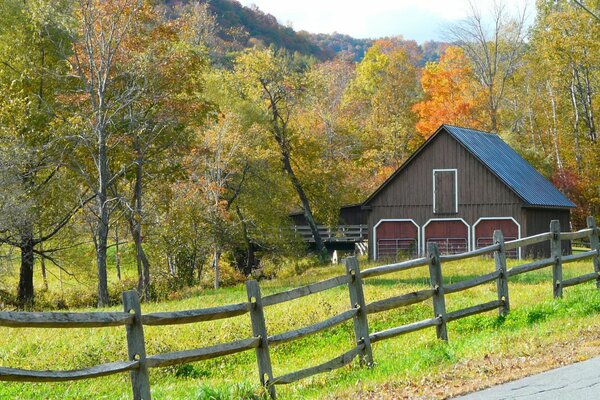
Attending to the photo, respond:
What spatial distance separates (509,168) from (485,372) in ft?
114

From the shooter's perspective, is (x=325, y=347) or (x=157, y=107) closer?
(x=325, y=347)

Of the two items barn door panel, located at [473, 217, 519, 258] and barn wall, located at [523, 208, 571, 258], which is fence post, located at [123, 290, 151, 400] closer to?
barn wall, located at [523, 208, 571, 258]

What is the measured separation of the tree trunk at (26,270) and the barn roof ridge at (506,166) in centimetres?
1845

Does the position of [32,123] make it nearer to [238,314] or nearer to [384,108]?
[238,314]

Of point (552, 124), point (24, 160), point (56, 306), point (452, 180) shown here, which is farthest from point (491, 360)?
point (552, 124)

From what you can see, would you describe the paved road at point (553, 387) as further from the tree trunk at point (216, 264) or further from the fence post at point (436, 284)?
the tree trunk at point (216, 264)

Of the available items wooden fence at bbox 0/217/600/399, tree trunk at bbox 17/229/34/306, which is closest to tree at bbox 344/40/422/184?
tree trunk at bbox 17/229/34/306

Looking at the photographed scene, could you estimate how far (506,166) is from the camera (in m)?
43.3

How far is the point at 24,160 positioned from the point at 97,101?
3596 millimetres

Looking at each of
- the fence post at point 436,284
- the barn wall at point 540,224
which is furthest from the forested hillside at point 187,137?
the fence post at point 436,284

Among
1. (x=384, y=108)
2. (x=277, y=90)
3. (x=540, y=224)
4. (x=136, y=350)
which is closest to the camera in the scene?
(x=136, y=350)

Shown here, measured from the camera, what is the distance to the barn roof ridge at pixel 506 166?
41.6 metres

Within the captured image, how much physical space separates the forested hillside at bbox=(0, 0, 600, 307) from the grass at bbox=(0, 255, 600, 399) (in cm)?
950

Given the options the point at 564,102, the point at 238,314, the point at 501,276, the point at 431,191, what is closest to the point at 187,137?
the point at 431,191
